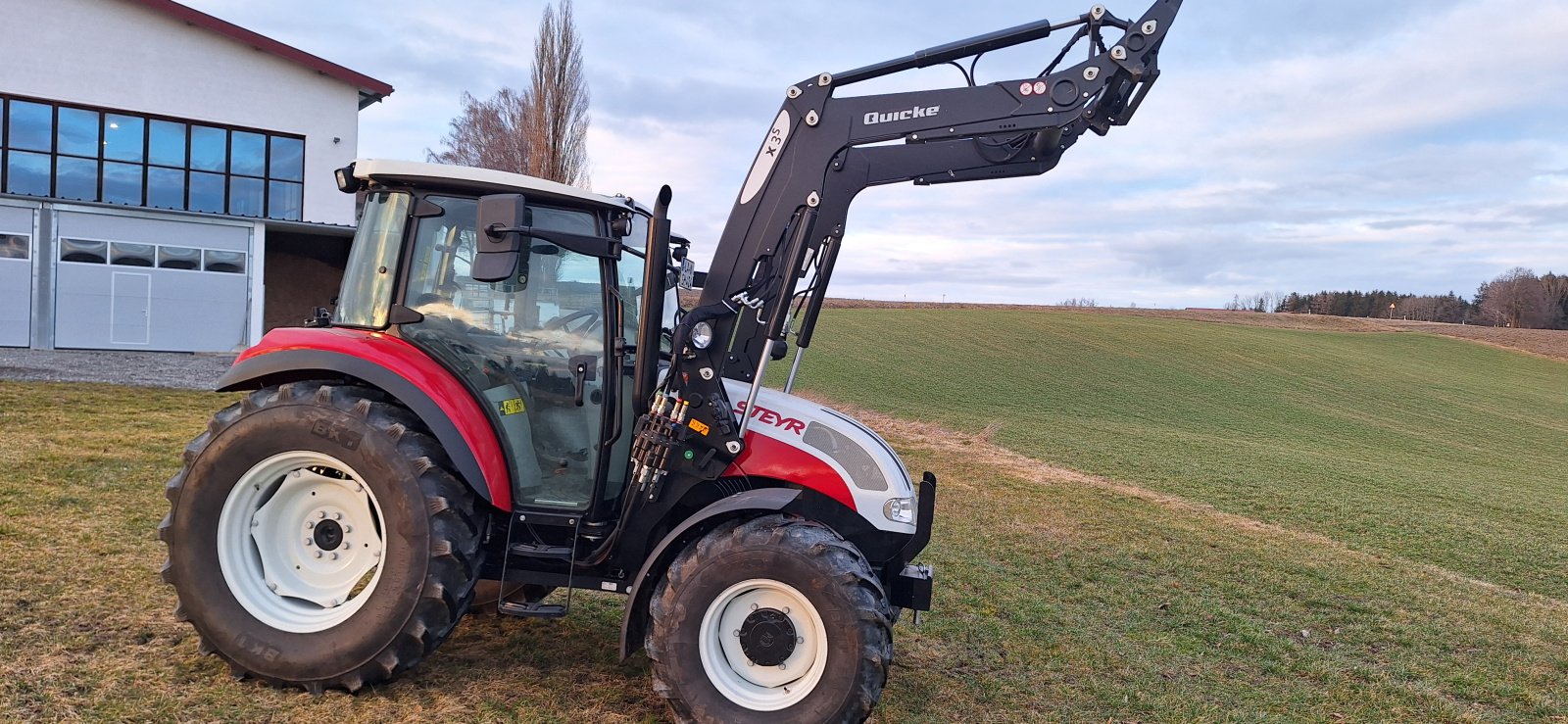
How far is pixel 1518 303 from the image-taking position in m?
88.8

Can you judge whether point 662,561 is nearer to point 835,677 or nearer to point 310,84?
point 835,677

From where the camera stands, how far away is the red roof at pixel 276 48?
66.4 feet

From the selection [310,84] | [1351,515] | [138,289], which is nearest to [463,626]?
[1351,515]

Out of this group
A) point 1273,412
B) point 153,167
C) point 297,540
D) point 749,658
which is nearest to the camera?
point 749,658

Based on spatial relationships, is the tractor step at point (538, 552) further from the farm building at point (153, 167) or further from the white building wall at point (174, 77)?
the white building wall at point (174, 77)

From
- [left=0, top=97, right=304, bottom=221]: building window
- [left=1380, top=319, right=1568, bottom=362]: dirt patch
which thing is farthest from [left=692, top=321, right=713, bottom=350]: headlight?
[left=1380, top=319, right=1568, bottom=362]: dirt patch

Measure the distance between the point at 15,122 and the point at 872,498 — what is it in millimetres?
23530

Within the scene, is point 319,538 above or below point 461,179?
below

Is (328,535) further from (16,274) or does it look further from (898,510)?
(16,274)

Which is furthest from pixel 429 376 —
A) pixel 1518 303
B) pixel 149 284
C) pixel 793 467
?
pixel 1518 303

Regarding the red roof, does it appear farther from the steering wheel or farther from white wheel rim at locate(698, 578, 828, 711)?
white wheel rim at locate(698, 578, 828, 711)

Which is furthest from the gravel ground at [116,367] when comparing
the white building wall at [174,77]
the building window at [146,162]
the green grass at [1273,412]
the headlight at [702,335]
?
the headlight at [702,335]

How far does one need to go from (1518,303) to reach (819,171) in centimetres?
11034

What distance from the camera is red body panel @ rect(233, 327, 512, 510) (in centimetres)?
396
